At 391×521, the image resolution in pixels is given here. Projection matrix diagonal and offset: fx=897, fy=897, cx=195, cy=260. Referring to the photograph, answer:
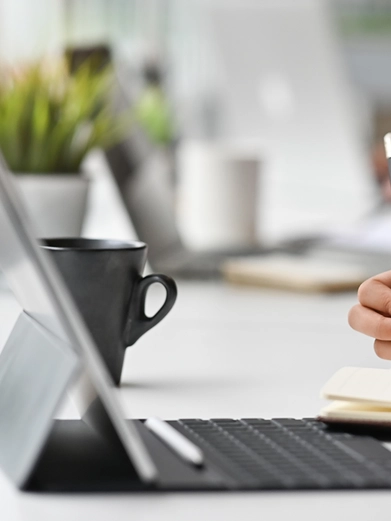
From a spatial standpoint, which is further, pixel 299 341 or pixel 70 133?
pixel 70 133

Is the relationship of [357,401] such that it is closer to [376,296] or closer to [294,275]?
[376,296]

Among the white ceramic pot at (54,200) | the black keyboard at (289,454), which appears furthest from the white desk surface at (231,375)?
the white ceramic pot at (54,200)

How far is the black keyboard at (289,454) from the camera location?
0.47 meters

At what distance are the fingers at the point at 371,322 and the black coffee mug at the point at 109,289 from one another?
142 mm

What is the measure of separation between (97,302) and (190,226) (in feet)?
3.67

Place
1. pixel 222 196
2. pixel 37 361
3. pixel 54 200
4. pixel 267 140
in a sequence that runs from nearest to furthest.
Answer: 1. pixel 37 361
2. pixel 54 200
3. pixel 222 196
4. pixel 267 140

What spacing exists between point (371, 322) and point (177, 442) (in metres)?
0.22

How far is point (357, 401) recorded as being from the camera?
562mm

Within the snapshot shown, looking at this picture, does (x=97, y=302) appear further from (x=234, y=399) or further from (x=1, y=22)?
(x=1, y=22)

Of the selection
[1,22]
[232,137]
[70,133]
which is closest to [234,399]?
[70,133]

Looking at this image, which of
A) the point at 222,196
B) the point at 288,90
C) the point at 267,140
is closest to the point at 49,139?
the point at 222,196

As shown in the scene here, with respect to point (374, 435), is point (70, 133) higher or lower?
higher

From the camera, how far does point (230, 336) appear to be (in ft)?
3.11

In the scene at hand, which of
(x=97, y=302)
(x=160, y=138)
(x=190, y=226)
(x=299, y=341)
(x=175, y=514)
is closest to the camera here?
(x=175, y=514)
